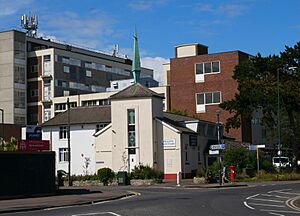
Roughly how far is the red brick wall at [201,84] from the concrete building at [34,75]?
2489 centimetres

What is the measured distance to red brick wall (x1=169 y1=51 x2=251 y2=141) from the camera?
8088cm

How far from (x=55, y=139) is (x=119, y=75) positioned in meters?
47.6

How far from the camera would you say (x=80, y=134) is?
6925cm

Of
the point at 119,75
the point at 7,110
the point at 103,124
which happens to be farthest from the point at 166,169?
the point at 119,75

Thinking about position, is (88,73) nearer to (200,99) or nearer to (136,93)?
(200,99)

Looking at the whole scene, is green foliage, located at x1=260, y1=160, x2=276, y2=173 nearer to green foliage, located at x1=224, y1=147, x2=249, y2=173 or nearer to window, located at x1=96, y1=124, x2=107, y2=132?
green foliage, located at x1=224, y1=147, x2=249, y2=173

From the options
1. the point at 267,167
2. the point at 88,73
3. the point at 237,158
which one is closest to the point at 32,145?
the point at 237,158

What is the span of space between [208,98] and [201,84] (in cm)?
230

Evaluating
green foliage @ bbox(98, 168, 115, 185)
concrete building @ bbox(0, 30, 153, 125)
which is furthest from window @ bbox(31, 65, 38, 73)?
green foliage @ bbox(98, 168, 115, 185)

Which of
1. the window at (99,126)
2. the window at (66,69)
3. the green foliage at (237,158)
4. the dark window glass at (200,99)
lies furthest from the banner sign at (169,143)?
the window at (66,69)

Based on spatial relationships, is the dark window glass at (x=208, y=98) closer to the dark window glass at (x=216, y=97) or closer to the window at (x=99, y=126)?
the dark window glass at (x=216, y=97)

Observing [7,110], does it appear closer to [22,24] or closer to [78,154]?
[22,24]

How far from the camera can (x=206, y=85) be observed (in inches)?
3250

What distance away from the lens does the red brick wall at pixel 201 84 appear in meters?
80.9
